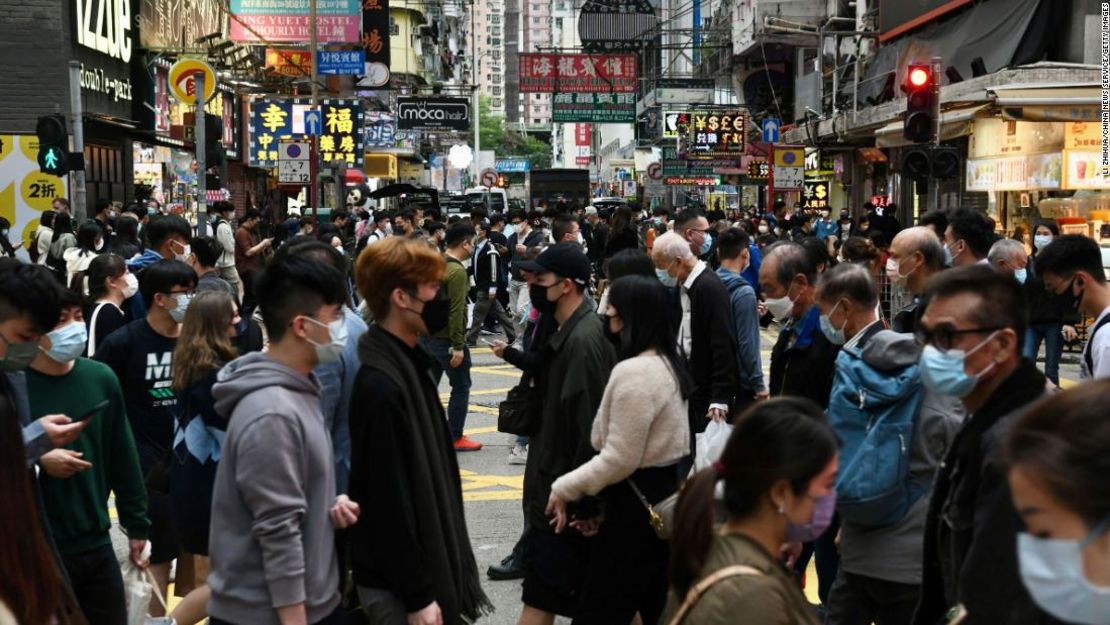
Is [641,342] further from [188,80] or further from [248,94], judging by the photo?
[248,94]

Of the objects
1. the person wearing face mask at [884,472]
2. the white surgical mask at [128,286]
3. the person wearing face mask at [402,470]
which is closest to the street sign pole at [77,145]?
the white surgical mask at [128,286]

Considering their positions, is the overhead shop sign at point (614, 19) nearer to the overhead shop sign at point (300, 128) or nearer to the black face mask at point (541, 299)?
the overhead shop sign at point (300, 128)

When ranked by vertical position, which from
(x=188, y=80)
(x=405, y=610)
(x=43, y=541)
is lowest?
(x=405, y=610)

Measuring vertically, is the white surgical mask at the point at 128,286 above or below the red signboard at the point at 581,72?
below

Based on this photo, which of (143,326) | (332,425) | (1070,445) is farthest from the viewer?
(143,326)

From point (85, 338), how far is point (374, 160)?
181 feet

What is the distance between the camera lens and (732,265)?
30.2 feet

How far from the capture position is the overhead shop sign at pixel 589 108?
51.2 m

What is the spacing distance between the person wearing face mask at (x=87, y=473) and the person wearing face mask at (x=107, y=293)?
2.71 metres

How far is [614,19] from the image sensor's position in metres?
63.5

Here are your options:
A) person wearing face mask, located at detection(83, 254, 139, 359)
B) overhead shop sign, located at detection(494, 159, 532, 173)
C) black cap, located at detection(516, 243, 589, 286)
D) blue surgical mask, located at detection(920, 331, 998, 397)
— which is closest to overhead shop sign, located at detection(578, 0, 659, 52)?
overhead shop sign, located at detection(494, 159, 532, 173)

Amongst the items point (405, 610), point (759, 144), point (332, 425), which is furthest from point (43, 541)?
point (759, 144)

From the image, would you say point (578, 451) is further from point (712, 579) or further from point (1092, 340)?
point (712, 579)

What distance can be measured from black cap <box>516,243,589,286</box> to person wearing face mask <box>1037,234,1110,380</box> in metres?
2.27
